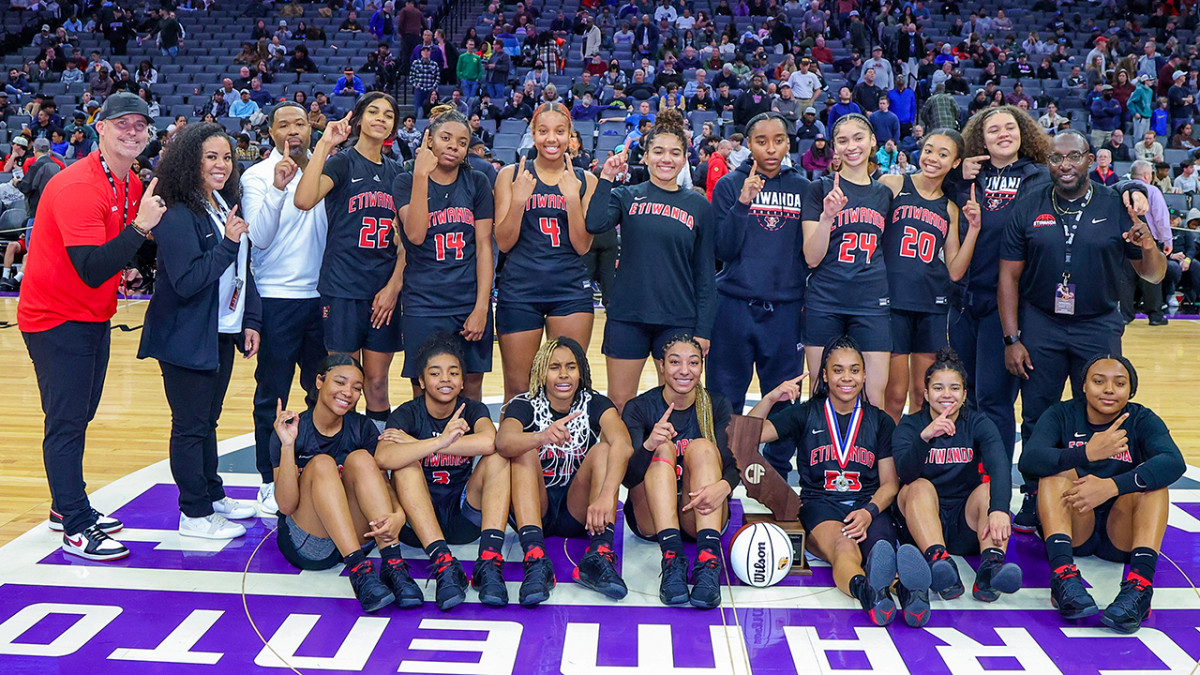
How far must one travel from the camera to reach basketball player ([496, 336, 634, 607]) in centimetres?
361

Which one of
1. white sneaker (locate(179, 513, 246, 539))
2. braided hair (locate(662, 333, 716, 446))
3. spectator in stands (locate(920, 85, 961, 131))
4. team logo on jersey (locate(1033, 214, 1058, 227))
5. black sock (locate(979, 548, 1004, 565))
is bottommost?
white sneaker (locate(179, 513, 246, 539))

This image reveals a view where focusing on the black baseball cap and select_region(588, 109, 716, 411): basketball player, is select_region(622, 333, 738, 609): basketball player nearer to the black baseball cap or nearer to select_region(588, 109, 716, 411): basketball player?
select_region(588, 109, 716, 411): basketball player

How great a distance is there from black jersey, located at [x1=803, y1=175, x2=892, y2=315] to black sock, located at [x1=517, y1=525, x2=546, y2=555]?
62.7 inches

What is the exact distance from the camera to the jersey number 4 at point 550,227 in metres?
4.33

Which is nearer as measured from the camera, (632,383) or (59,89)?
(632,383)

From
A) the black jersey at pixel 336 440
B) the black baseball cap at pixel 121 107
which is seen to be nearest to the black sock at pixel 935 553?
the black jersey at pixel 336 440

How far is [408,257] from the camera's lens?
4301 mm

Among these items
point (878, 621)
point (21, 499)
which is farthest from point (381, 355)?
point (878, 621)

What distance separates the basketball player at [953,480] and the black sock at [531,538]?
4.36 feet

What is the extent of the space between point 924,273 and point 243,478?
3.30m

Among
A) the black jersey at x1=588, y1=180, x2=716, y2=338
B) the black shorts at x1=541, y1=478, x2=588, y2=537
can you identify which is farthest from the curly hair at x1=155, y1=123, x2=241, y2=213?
the black shorts at x1=541, y1=478, x2=588, y2=537

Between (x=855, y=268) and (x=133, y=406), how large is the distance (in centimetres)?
447

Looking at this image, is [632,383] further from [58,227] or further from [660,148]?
[58,227]

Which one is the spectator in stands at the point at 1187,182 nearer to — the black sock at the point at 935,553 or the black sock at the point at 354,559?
the black sock at the point at 935,553
